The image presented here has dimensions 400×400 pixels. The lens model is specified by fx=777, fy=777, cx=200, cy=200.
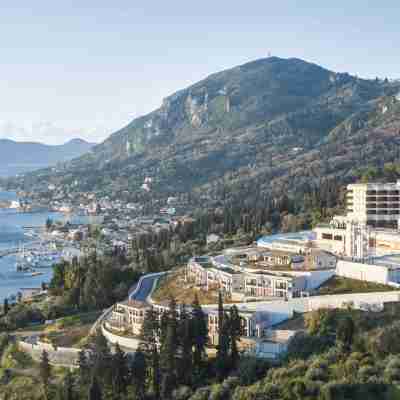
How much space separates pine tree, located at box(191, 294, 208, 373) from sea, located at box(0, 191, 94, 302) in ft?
128

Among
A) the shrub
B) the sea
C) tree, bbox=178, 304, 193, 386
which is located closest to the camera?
tree, bbox=178, 304, 193, 386

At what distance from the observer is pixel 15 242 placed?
118938mm

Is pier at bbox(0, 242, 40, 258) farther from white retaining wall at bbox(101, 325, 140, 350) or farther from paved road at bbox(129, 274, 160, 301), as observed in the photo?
white retaining wall at bbox(101, 325, 140, 350)

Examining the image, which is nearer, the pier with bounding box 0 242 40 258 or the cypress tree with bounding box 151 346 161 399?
the cypress tree with bounding box 151 346 161 399

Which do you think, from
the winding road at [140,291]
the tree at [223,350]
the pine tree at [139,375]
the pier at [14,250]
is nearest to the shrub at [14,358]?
the winding road at [140,291]

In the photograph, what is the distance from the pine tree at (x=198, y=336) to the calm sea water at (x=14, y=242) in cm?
4001

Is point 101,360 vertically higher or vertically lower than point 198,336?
lower

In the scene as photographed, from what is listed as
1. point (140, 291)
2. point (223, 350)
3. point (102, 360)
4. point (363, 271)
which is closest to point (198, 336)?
point (223, 350)

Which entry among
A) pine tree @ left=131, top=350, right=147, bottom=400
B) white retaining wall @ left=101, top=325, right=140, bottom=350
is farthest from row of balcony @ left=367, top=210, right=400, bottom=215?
pine tree @ left=131, top=350, right=147, bottom=400

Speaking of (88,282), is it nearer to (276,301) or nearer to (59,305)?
(59,305)

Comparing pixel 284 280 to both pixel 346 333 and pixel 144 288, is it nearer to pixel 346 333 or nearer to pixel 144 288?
pixel 346 333

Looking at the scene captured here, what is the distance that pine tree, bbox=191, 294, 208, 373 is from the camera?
101ft

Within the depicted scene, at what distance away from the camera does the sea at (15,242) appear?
77.6 meters

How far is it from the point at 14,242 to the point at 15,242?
8.7 inches
